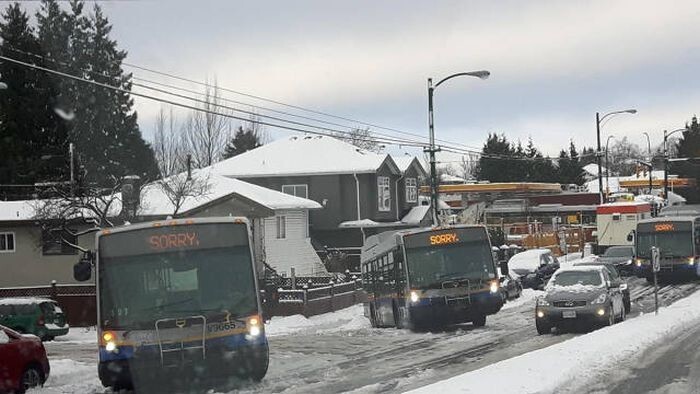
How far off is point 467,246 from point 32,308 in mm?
14327

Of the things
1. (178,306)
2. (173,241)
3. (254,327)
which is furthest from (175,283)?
(254,327)

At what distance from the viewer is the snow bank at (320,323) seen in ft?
91.0

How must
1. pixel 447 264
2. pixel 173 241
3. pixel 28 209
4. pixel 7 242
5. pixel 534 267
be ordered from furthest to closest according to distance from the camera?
pixel 534 267 → pixel 28 209 → pixel 7 242 → pixel 447 264 → pixel 173 241

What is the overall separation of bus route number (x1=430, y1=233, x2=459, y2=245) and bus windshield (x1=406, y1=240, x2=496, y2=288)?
11cm

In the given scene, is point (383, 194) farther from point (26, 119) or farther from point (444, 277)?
point (444, 277)

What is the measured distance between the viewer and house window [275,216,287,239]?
4406cm

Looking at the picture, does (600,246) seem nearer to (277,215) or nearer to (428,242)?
(277,215)

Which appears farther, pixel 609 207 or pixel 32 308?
pixel 609 207

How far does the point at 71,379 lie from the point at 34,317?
12.3m

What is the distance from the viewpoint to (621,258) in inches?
1786

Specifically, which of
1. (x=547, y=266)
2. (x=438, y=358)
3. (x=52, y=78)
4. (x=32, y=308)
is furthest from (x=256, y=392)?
(x=52, y=78)

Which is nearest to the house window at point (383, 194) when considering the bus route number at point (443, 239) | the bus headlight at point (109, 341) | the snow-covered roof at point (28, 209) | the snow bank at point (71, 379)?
the snow-covered roof at point (28, 209)

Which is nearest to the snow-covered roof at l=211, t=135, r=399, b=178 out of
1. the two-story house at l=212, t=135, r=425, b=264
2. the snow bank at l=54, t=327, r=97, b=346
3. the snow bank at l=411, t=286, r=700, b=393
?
the two-story house at l=212, t=135, r=425, b=264

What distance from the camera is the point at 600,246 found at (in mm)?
53562
